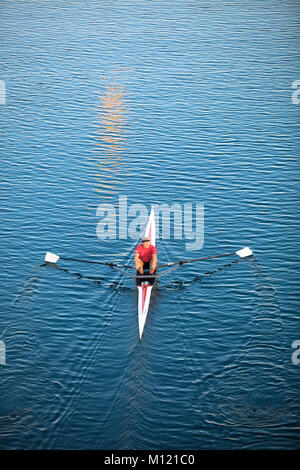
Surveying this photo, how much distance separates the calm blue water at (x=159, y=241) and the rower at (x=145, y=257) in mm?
1197

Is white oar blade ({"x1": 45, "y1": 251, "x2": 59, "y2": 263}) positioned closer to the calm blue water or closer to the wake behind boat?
the wake behind boat

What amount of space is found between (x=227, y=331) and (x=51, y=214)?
576 inches

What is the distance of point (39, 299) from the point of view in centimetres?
2744

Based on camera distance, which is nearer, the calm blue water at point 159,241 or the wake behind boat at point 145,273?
the calm blue water at point 159,241

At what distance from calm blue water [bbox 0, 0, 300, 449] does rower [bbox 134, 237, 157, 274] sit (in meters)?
1.20

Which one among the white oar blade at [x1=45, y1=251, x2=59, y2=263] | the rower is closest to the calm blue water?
the white oar blade at [x1=45, y1=251, x2=59, y2=263]

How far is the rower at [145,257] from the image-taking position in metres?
27.8

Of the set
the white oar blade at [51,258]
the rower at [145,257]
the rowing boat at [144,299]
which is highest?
the white oar blade at [51,258]

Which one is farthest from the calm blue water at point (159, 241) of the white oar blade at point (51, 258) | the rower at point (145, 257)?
the rower at point (145, 257)

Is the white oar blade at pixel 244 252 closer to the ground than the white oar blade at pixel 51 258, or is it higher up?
higher up

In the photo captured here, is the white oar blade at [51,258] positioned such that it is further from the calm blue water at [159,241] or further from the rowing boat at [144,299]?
the rowing boat at [144,299]

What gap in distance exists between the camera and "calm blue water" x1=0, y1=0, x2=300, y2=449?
20625mm

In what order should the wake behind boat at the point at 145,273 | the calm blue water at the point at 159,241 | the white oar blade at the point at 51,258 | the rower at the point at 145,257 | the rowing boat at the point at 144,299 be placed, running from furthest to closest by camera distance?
the white oar blade at the point at 51,258 → the rower at the point at 145,257 → the wake behind boat at the point at 145,273 → the rowing boat at the point at 144,299 → the calm blue water at the point at 159,241

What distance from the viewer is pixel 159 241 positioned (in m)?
32.4
